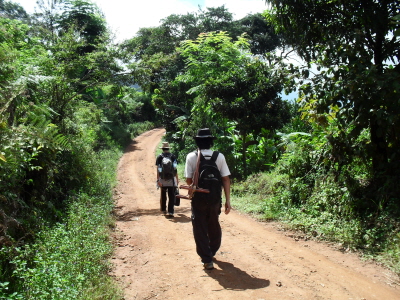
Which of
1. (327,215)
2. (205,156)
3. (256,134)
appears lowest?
(327,215)

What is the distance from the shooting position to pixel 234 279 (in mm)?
5066

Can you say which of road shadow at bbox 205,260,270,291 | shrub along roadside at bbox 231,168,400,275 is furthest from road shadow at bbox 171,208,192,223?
road shadow at bbox 205,260,270,291

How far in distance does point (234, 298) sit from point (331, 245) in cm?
315

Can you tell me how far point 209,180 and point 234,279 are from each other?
4.56 ft

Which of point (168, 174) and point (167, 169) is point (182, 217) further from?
point (167, 169)

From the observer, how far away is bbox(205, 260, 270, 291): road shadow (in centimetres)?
483

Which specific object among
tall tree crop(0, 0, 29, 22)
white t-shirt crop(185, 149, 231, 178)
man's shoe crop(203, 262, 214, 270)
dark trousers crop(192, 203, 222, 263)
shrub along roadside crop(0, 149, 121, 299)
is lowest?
man's shoe crop(203, 262, 214, 270)

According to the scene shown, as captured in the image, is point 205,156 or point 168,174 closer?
point 205,156

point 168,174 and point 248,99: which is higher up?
point 248,99

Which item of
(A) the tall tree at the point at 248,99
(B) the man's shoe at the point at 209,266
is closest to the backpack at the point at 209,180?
(B) the man's shoe at the point at 209,266

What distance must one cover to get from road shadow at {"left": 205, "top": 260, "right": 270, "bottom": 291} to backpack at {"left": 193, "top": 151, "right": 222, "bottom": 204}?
1007 mm

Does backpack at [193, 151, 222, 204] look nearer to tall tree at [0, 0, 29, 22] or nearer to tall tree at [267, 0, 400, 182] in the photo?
tall tree at [267, 0, 400, 182]

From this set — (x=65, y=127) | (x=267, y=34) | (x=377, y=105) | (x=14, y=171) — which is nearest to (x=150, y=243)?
(x=14, y=171)

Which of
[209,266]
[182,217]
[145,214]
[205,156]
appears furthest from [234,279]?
[145,214]
